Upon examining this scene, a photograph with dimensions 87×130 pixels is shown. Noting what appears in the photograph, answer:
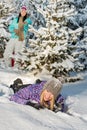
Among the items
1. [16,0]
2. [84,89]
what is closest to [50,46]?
[84,89]

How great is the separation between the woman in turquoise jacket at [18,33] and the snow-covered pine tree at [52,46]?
493mm

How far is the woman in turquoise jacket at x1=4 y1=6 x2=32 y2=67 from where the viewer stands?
11.5 m

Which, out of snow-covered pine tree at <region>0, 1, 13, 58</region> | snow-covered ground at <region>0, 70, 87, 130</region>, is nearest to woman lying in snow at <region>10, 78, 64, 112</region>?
snow-covered ground at <region>0, 70, 87, 130</region>

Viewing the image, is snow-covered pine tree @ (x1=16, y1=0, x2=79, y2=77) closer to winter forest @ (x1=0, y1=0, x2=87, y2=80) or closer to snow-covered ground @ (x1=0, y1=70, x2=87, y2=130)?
winter forest @ (x1=0, y1=0, x2=87, y2=80)

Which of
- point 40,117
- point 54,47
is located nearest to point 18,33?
point 54,47

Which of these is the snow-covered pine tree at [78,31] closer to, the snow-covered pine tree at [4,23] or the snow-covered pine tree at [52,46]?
the snow-covered pine tree at [52,46]

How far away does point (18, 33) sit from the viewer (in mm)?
11680

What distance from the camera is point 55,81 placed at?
7.13 meters

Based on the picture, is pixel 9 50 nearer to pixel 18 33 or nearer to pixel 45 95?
pixel 18 33

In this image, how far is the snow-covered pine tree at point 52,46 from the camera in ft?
35.8

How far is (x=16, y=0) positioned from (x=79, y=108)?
68.4 ft

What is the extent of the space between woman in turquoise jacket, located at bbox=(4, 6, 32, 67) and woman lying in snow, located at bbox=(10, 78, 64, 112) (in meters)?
4.18

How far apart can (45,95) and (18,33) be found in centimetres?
498

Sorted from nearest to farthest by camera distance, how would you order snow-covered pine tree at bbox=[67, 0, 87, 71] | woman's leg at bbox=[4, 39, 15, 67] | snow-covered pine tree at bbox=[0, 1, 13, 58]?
snow-covered pine tree at bbox=[67, 0, 87, 71]
woman's leg at bbox=[4, 39, 15, 67]
snow-covered pine tree at bbox=[0, 1, 13, 58]
